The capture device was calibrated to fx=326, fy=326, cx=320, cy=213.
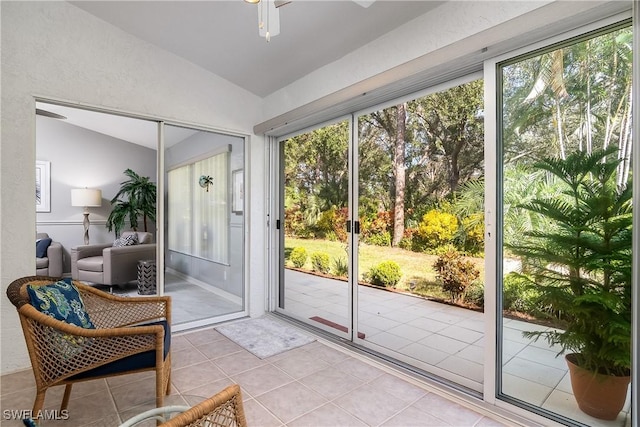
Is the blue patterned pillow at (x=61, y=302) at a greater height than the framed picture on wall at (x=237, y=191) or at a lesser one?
lesser

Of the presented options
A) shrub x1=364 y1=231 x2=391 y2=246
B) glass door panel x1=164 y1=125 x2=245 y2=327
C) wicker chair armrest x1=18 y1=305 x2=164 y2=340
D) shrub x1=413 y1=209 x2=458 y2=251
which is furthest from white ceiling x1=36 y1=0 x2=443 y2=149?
wicker chair armrest x1=18 y1=305 x2=164 y2=340

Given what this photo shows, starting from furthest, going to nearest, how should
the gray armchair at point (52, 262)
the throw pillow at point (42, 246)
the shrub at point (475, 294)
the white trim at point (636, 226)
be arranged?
the gray armchair at point (52, 262), the throw pillow at point (42, 246), the shrub at point (475, 294), the white trim at point (636, 226)

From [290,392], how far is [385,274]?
50.1 inches

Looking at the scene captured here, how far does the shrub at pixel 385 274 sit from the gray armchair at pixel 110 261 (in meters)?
A: 2.31

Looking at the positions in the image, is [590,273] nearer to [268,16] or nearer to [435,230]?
[435,230]

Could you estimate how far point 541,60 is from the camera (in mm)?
1824

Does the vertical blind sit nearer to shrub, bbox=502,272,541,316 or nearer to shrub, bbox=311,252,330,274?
shrub, bbox=311,252,330,274

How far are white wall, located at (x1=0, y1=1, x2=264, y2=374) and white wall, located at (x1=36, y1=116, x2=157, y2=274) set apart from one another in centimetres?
44

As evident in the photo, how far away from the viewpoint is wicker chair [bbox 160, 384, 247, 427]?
0.85 meters

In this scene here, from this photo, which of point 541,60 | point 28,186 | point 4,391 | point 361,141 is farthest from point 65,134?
point 541,60

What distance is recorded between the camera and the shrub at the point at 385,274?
9.45ft

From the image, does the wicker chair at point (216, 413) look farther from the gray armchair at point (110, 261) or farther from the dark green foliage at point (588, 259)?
the gray armchair at point (110, 261)

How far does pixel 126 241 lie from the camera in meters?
3.75

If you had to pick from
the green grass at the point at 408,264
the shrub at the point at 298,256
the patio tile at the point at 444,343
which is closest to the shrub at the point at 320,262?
the shrub at the point at 298,256
